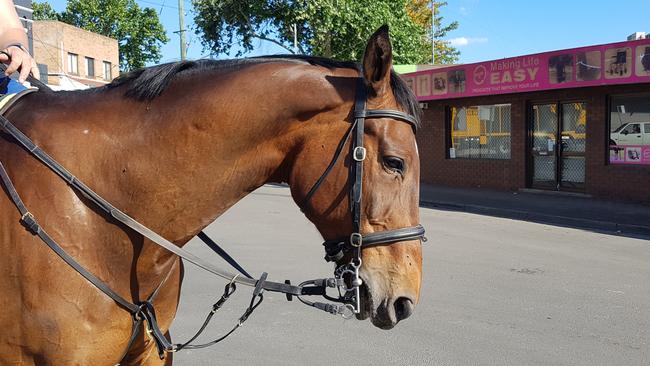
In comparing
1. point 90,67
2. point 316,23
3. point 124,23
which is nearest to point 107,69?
point 90,67

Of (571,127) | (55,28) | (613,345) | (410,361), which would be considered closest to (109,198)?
(410,361)

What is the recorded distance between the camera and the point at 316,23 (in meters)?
23.3

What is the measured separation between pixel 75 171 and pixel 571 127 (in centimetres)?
1540

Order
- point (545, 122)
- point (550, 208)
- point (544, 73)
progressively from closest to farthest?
point (550, 208) → point (544, 73) → point (545, 122)

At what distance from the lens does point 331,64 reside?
6.98 feet

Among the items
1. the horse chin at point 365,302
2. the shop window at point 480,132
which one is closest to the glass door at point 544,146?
the shop window at point 480,132

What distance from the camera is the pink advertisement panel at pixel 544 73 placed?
1276cm

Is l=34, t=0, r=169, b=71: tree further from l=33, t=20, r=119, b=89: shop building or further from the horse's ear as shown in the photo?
the horse's ear

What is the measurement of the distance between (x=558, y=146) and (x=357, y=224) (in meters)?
15.1

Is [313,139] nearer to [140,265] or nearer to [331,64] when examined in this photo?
[331,64]

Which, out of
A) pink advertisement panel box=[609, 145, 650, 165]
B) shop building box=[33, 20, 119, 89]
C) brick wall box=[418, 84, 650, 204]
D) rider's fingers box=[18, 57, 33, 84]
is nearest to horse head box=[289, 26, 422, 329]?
rider's fingers box=[18, 57, 33, 84]

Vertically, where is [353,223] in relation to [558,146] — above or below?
below

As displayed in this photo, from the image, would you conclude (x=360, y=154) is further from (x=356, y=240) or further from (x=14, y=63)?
(x=14, y=63)

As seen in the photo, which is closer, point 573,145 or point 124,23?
point 573,145
